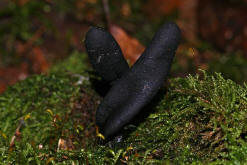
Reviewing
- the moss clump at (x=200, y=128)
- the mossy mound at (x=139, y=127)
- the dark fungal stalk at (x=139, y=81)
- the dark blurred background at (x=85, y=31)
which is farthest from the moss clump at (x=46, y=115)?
the dark blurred background at (x=85, y=31)

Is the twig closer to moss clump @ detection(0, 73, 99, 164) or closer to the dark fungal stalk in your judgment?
moss clump @ detection(0, 73, 99, 164)

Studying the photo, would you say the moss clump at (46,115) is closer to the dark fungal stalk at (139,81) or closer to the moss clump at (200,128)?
the dark fungal stalk at (139,81)

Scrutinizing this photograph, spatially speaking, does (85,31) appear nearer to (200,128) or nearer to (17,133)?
(17,133)

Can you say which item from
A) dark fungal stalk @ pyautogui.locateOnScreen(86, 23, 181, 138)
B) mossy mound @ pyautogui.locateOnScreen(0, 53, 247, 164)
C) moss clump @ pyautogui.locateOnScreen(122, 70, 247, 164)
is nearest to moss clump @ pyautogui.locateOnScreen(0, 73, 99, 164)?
mossy mound @ pyautogui.locateOnScreen(0, 53, 247, 164)

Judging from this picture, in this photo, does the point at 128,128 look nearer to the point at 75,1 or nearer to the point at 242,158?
the point at 242,158

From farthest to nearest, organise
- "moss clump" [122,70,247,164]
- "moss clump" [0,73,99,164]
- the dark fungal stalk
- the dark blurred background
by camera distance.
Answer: the dark blurred background, "moss clump" [0,73,99,164], the dark fungal stalk, "moss clump" [122,70,247,164]


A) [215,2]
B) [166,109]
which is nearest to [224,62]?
[215,2]
